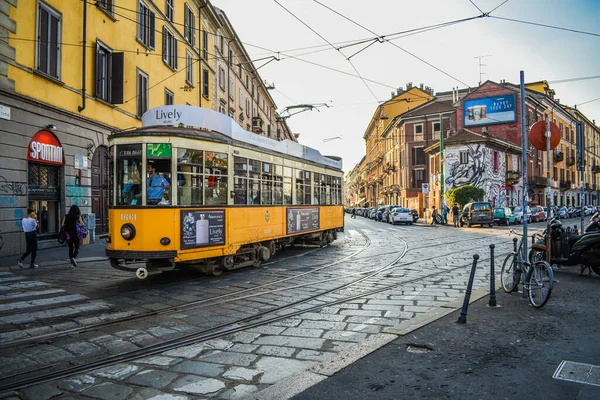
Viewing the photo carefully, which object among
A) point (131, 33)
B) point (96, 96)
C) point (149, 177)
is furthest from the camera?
point (131, 33)

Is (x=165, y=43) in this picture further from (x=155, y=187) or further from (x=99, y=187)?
(x=155, y=187)

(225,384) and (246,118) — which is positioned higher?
(246,118)

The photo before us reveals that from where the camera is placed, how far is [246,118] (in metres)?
38.7

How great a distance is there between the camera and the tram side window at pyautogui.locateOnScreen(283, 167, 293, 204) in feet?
40.1

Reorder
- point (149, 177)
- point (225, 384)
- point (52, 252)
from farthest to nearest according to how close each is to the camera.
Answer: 1. point (52, 252)
2. point (149, 177)
3. point (225, 384)

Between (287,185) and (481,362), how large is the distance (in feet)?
28.9

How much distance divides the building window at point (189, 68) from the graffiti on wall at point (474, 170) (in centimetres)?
2431

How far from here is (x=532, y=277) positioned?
6281mm

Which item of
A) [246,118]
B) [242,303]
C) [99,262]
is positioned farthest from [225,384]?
[246,118]

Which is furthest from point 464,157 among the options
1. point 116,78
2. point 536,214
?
point 116,78

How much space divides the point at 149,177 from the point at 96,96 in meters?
9.59

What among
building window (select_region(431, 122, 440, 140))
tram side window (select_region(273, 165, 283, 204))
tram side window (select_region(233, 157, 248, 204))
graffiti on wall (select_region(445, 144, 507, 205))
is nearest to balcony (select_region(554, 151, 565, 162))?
building window (select_region(431, 122, 440, 140))

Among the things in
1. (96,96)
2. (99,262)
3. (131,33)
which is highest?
(131,33)

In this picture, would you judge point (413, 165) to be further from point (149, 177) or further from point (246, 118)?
point (149, 177)
